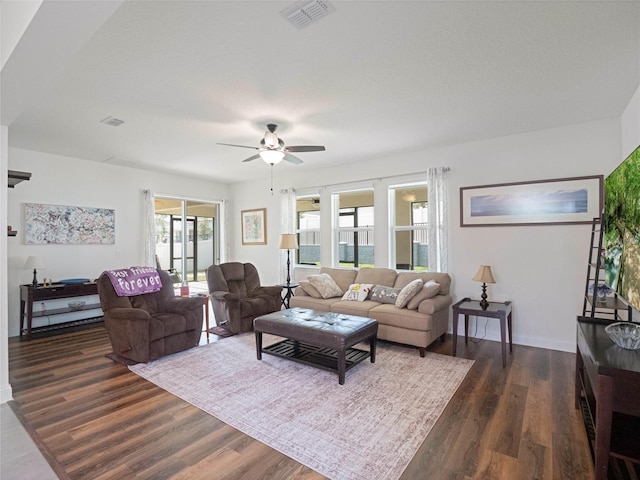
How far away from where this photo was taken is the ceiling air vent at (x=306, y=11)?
1850mm

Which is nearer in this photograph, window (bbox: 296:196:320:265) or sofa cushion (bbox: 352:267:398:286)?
sofa cushion (bbox: 352:267:398:286)

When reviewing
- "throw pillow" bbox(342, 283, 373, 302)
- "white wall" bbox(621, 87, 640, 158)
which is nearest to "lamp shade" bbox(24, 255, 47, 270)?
"throw pillow" bbox(342, 283, 373, 302)

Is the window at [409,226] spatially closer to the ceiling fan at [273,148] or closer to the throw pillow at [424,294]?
the throw pillow at [424,294]

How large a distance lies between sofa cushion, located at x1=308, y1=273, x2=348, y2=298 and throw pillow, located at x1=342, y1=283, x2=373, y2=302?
193 millimetres

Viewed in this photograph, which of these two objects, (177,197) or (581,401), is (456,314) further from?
(177,197)

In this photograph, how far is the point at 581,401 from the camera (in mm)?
2570

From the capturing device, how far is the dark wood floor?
1899 mm

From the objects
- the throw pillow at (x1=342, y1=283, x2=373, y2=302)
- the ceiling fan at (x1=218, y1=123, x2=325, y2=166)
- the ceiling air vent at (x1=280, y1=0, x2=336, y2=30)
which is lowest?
the throw pillow at (x1=342, y1=283, x2=373, y2=302)

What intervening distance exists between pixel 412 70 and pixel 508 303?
2984 millimetres

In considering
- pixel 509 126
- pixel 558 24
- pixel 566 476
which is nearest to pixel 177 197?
pixel 509 126

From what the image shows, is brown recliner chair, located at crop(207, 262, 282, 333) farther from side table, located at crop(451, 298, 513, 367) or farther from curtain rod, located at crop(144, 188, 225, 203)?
side table, located at crop(451, 298, 513, 367)

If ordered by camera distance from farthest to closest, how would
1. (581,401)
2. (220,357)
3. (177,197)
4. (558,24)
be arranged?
(177,197) → (220,357) → (581,401) → (558,24)

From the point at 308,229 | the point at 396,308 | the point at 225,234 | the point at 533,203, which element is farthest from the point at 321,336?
the point at 225,234

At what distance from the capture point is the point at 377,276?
4.84 metres
